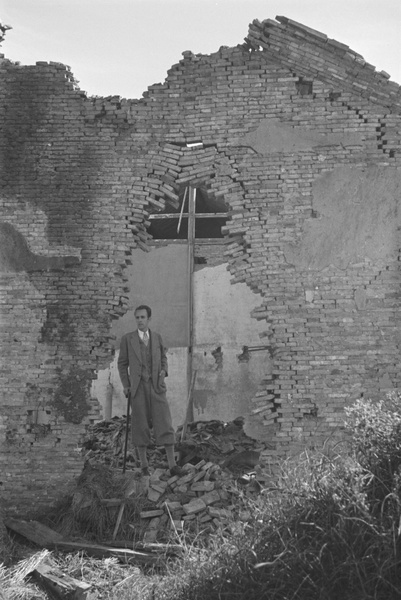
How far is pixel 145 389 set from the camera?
34.6 feet

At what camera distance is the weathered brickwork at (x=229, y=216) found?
34.5ft

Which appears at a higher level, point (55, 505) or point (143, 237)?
point (143, 237)

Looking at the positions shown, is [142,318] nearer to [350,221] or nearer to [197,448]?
[197,448]

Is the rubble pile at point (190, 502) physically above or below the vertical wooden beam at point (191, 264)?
below

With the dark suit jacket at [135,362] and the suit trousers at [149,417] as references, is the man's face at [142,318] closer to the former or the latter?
the dark suit jacket at [135,362]

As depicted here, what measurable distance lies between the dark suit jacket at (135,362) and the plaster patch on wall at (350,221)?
1881 millimetres

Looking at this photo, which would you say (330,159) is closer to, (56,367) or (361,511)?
(56,367)

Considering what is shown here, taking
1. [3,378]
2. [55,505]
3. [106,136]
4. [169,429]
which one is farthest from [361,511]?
[106,136]

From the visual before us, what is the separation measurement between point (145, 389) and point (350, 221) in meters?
3.12

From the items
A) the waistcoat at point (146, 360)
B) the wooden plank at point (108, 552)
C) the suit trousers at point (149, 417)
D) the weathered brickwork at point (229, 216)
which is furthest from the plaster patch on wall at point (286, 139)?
the wooden plank at point (108, 552)

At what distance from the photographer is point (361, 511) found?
6723mm

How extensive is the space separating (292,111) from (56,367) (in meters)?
4.17

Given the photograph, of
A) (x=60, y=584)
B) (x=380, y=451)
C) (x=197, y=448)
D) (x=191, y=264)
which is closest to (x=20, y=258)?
(x=197, y=448)

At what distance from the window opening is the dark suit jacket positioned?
25.1 ft
